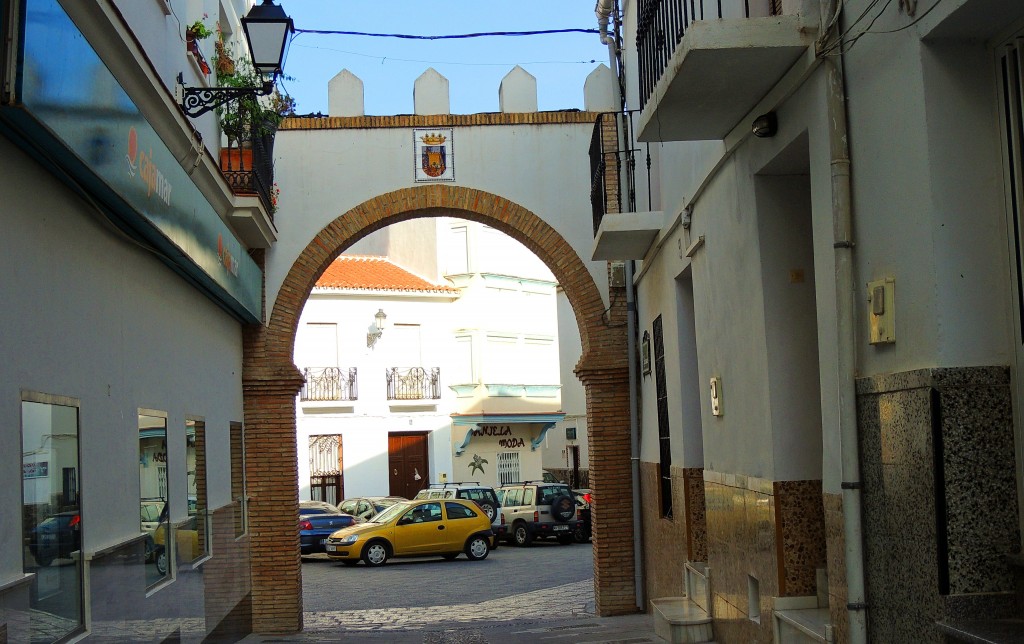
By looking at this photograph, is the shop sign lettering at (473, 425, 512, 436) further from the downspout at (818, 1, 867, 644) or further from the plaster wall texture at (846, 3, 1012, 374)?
the plaster wall texture at (846, 3, 1012, 374)

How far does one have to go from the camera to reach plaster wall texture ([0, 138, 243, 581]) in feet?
18.8

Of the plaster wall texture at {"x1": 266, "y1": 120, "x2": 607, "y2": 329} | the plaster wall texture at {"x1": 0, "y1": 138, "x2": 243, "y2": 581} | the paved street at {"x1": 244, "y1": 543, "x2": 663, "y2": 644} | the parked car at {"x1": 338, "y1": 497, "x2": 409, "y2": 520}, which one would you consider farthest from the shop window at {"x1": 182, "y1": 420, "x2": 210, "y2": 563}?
the parked car at {"x1": 338, "y1": 497, "x2": 409, "y2": 520}

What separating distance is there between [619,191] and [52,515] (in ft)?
30.5

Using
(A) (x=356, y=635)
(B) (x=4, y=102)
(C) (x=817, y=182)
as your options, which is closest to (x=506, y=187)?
(A) (x=356, y=635)

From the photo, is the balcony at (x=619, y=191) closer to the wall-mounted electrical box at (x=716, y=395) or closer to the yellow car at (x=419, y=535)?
the wall-mounted electrical box at (x=716, y=395)

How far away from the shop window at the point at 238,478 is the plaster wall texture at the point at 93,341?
95.8 inches

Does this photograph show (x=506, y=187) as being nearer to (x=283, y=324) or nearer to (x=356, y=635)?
(x=283, y=324)

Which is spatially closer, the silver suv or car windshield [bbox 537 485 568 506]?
the silver suv

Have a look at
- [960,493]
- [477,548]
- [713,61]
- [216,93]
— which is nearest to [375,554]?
[477,548]

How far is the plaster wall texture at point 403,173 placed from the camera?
15.2 meters

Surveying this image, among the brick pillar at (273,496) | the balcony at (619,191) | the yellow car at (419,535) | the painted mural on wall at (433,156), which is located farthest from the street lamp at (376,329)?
the balcony at (619,191)

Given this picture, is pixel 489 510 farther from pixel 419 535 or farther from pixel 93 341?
pixel 93 341

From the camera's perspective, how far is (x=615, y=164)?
14.8 metres

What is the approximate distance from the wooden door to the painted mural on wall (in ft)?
72.6
